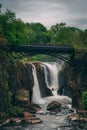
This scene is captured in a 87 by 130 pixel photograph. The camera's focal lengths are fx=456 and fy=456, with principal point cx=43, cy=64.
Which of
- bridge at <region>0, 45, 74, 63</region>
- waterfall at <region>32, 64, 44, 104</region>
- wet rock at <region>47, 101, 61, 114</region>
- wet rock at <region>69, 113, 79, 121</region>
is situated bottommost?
wet rock at <region>69, 113, 79, 121</region>

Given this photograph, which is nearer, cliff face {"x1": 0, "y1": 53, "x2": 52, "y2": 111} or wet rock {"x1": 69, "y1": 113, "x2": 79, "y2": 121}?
wet rock {"x1": 69, "y1": 113, "x2": 79, "y2": 121}

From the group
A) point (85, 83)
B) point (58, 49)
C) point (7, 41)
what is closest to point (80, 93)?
point (85, 83)

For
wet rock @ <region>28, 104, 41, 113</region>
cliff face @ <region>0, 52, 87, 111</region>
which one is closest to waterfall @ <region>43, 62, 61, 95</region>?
cliff face @ <region>0, 52, 87, 111</region>

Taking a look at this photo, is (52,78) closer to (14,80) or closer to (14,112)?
(14,80)

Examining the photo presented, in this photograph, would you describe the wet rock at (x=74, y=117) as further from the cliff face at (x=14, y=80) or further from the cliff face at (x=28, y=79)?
the cliff face at (x=14, y=80)

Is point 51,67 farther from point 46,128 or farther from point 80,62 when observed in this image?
point 46,128

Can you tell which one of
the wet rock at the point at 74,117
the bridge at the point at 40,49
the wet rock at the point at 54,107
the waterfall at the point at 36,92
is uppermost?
the bridge at the point at 40,49

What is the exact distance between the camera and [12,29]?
13088 cm

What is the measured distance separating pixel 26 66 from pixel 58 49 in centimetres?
1319

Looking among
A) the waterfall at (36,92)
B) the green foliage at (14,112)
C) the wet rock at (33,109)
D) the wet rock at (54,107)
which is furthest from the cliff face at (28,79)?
the wet rock at (54,107)

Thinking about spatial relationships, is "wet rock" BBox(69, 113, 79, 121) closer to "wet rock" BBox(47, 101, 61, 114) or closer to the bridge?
"wet rock" BBox(47, 101, 61, 114)

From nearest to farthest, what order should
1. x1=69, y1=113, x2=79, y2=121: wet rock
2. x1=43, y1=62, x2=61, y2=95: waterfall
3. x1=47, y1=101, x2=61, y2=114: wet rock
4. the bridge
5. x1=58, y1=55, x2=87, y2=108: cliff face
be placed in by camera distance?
x1=69, y1=113, x2=79, y2=121: wet rock, x1=47, y1=101, x2=61, y2=114: wet rock, the bridge, x1=58, y1=55, x2=87, y2=108: cliff face, x1=43, y1=62, x2=61, y2=95: waterfall

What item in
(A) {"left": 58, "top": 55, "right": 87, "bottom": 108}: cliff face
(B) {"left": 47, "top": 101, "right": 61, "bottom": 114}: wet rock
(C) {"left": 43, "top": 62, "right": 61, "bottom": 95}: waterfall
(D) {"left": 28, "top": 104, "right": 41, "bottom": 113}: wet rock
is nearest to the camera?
(D) {"left": 28, "top": 104, "right": 41, "bottom": 113}: wet rock

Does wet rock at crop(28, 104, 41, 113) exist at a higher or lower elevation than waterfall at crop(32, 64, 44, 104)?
lower
